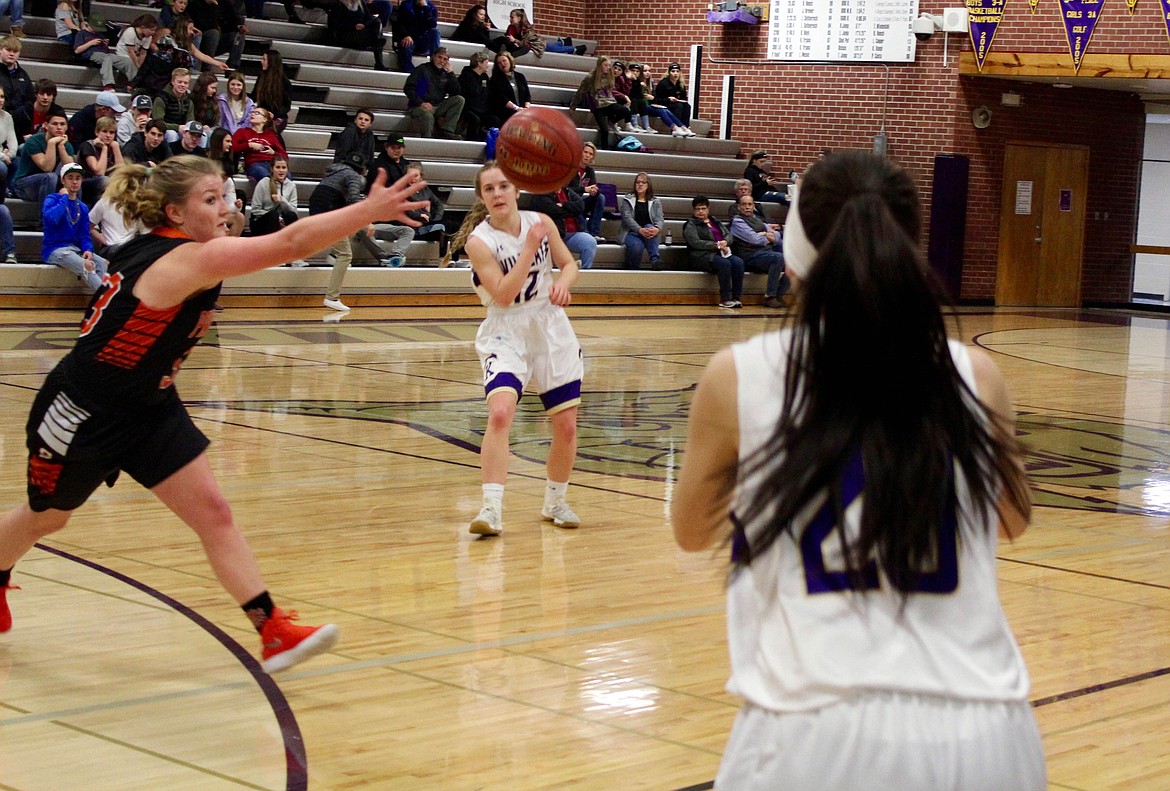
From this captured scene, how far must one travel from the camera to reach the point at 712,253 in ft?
58.2

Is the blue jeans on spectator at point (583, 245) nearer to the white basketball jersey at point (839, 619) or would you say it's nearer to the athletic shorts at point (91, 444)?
the athletic shorts at point (91, 444)

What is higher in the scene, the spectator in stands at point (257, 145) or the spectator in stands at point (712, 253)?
the spectator in stands at point (257, 145)

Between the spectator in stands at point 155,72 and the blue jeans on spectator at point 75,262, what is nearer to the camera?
the blue jeans on spectator at point 75,262

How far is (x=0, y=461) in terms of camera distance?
6578 mm

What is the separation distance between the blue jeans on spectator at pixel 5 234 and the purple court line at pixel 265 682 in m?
8.30

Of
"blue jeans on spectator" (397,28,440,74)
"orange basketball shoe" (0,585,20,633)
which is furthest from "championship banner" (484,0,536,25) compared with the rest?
"orange basketball shoe" (0,585,20,633)

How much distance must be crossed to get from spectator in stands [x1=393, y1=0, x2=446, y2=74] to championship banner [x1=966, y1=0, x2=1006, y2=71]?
22.6ft

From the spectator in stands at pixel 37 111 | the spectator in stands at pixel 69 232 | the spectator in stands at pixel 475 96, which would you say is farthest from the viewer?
the spectator in stands at pixel 475 96

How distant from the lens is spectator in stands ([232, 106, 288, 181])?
1460 centimetres

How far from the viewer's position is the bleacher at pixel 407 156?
14.4 m

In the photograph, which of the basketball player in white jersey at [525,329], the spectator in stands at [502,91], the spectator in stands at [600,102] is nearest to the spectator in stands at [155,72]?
the spectator in stands at [502,91]

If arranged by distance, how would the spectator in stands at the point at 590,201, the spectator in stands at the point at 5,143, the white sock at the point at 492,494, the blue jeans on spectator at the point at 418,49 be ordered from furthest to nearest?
the blue jeans on spectator at the point at 418,49 < the spectator in stands at the point at 590,201 < the spectator in stands at the point at 5,143 < the white sock at the point at 492,494

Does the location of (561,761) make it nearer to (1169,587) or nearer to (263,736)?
(263,736)

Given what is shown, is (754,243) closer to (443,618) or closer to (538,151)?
(538,151)
